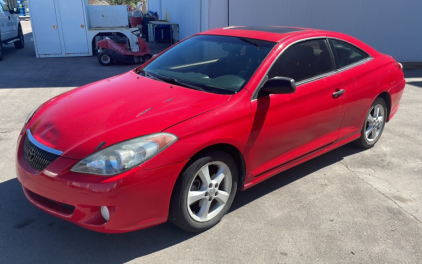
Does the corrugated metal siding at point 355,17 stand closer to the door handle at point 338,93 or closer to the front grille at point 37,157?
the door handle at point 338,93

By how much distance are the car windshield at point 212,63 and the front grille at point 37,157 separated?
4.52 ft

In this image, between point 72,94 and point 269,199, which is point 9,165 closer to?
point 72,94

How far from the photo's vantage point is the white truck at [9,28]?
12.7m

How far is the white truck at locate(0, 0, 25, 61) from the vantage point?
12659 mm

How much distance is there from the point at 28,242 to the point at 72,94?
143cm

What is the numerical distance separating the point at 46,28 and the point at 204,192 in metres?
12.0

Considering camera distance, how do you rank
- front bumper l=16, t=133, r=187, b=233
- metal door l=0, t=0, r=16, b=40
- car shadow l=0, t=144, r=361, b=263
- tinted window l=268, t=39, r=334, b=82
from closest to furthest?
front bumper l=16, t=133, r=187, b=233 < car shadow l=0, t=144, r=361, b=263 < tinted window l=268, t=39, r=334, b=82 < metal door l=0, t=0, r=16, b=40

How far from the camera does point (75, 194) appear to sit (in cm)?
255

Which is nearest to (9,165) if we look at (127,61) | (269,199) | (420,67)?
(269,199)

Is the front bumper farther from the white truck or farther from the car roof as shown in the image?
the white truck

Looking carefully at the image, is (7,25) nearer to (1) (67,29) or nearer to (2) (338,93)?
(1) (67,29)

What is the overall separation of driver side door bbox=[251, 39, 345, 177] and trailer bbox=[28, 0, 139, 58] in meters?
9.29

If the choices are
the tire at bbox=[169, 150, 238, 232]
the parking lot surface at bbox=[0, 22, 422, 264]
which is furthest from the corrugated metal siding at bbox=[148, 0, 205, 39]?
the tire at bbox=[169, 150, 238, 232]

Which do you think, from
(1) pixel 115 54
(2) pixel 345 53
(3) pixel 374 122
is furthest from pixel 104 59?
(3) pixel 374 122
